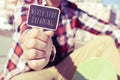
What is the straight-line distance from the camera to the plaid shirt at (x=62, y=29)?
2664 mm

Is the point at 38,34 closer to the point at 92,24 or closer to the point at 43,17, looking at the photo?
the point at 43,17

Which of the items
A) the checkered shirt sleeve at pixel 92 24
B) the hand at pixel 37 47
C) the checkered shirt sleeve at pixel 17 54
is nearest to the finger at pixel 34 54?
the hand at pixel 37 47

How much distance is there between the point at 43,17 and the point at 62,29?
0.90 meters

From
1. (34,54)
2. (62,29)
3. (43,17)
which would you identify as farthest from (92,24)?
(34,54)

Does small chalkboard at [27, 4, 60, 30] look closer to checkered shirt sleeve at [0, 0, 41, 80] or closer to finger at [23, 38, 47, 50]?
finger at [23, 38, 47, 50]

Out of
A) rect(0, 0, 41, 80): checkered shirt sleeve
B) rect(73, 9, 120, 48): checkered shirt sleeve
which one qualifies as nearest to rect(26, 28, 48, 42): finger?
rect(0, 0, 41, 80): checkered shirt sleeve

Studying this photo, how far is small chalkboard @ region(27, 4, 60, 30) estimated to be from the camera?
6.43ft

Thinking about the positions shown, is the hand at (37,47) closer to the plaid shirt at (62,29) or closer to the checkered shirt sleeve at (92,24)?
the plaid shirt at (62,29)

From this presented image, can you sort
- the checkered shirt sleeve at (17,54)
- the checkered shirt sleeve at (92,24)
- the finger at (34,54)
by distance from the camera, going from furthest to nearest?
1. the checkered shirt sleeve at (92,24)
2. the checkered shirt sleeve at (17,54)
3. the finger at (34,54)

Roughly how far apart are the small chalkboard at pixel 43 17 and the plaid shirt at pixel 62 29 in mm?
495

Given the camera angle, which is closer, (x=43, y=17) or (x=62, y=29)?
(x=43, y=17)

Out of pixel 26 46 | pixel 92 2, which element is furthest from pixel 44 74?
pixel 92 2

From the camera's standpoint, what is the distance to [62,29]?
9.44 feet

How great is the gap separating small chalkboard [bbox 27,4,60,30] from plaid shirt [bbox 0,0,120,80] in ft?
1.62
